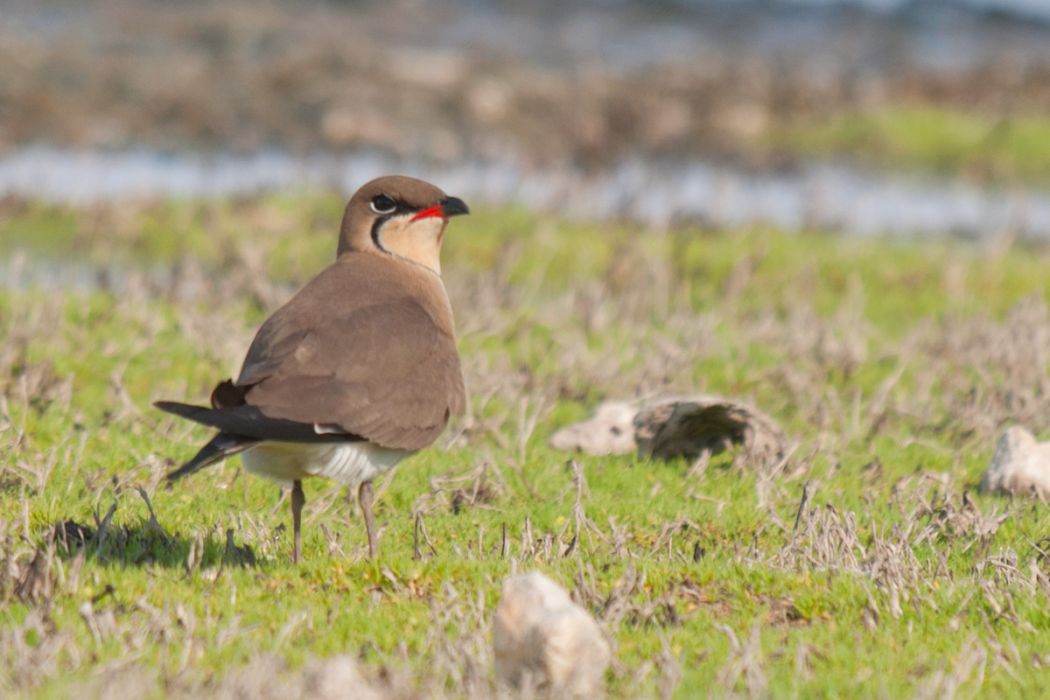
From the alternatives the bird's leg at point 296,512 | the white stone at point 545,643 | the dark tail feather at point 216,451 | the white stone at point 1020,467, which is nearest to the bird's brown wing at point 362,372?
the dark tail feather at point 216,451

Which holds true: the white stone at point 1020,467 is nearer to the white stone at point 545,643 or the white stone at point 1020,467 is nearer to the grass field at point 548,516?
the grass field at point 548,516

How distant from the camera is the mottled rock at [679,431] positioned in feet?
25.7

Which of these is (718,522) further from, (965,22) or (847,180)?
(965,22)

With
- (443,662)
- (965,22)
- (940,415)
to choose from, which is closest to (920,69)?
(965,22)

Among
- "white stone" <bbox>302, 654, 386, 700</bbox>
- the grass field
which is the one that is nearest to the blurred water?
the grass field

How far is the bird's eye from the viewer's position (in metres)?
6.95

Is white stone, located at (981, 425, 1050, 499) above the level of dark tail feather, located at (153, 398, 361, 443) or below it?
below

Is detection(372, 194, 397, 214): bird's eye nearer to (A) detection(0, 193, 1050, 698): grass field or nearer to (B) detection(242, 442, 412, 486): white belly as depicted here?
(A) detection(0, 193, 1050, 698): grass field

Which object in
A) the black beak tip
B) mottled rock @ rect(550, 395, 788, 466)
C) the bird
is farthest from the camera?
mottled rock @ rect(550, 395, 788, 466)

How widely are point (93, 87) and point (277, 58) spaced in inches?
198

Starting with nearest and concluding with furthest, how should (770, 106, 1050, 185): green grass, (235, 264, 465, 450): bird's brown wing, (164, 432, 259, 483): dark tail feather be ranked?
1. (164, 432, 259, 483): dark tail feather
2. (235, 264, 465, 450): bird's brown wing
3. (770, 106, 1050, 185): green grass

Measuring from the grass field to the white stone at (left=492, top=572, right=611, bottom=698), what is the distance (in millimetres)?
134

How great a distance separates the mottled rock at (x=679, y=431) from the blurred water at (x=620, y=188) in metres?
7.91

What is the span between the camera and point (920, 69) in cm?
3631
